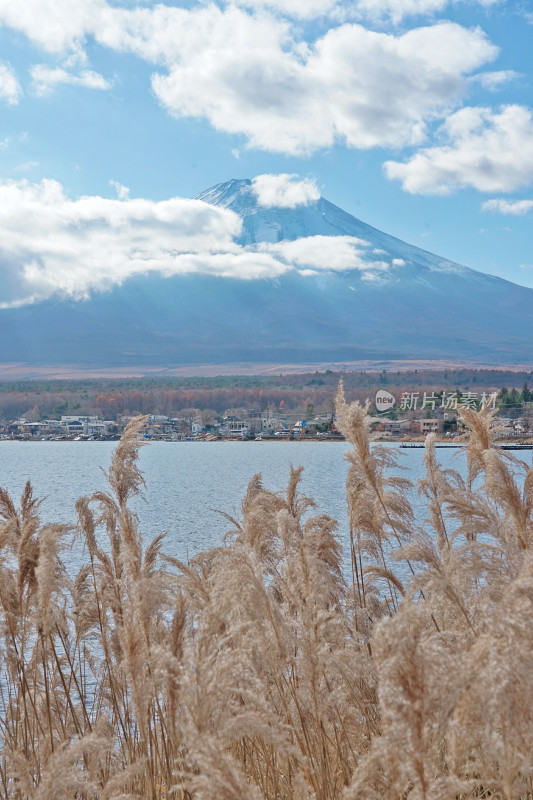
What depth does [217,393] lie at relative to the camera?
172 meters

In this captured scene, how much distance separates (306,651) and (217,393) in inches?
6650

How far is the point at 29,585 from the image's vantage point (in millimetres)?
4332

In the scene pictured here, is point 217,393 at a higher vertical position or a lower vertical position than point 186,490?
higher

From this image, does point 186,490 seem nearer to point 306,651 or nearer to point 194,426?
point 306,651

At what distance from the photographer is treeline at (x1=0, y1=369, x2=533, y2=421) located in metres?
161

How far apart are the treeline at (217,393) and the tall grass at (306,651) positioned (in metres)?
144

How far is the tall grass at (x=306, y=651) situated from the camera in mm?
1946
